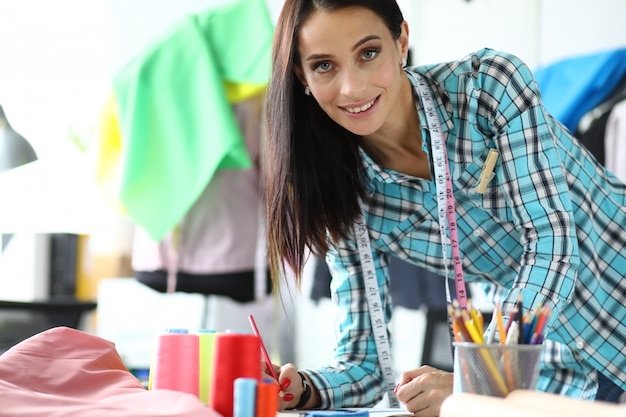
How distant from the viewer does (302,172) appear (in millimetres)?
1568

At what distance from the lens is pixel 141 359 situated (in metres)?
3.69

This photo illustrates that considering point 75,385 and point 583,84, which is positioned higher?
point 583,84

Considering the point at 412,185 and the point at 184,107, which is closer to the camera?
the point at 412,185

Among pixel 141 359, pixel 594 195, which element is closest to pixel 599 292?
pixel 594 195

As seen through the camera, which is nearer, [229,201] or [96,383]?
[96,383]

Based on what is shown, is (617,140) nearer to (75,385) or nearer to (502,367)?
(502,367)

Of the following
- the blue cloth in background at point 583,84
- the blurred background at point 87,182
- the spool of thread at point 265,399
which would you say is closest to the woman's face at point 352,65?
the spool of thread at point 265,399

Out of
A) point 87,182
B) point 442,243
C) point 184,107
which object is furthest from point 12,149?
point 442,243

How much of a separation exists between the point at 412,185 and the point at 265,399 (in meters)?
0.74

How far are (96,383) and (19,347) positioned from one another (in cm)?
12

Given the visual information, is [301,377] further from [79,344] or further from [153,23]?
[153,23]

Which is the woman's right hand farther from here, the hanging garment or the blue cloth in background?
the blue cloth in background

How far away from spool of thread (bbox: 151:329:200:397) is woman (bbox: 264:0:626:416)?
0.27 metres

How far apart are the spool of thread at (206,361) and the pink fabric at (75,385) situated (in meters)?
0.08
